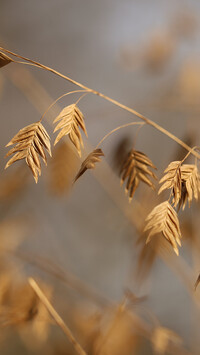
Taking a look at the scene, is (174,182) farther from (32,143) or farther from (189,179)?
(32,143)

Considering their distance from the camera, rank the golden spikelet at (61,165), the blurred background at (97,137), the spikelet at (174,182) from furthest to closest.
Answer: the blurred background at (97,137)
the golden spikelet at (61,165)
the spikelet at (174,182)

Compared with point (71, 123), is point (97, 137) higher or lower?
higher

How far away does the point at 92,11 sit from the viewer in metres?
1.09

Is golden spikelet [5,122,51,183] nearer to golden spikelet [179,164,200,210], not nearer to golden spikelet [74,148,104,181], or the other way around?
golden spikelet [74,148,104,181]

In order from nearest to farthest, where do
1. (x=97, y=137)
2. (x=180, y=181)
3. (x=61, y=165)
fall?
(x=180, y=181) < (x=61, y=165) < (x=97, y=137)

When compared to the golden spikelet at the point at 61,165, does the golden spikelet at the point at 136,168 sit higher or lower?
lower

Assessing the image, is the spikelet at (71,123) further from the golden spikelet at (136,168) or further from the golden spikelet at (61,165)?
the golden spikelet at (61,165)

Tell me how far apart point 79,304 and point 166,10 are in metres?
0.91

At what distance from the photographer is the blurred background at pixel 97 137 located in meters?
0.93

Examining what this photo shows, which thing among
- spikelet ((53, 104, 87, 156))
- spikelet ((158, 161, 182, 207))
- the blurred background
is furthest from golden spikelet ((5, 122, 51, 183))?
the blurred background

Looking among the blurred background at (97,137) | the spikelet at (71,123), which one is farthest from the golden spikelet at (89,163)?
the blurred background at (97,137)

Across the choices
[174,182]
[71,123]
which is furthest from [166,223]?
[71,123]

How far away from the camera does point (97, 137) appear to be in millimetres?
1043

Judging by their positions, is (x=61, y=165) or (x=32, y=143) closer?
(x=32, y=143)
